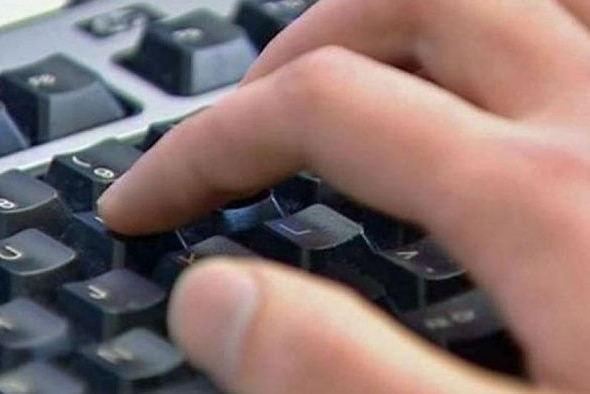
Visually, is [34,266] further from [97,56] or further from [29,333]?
[97,56]

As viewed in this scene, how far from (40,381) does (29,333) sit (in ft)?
0.08

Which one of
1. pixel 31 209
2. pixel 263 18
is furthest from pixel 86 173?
pixel 263 18

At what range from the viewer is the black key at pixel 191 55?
0.68 metres

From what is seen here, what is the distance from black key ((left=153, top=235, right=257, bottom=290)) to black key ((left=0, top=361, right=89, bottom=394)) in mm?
55

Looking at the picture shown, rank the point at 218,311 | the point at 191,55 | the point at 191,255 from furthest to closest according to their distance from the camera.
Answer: the point at 191,55 → the point at 191,255 → the point at 218,311

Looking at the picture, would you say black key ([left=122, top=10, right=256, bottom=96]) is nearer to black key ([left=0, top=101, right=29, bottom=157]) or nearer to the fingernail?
black key ([left=0, top=101, right=29, bottom=157])

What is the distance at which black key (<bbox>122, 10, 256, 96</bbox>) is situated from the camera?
2.22 ft

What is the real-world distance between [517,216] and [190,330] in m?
0.10

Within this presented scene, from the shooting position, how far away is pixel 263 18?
0.72 meters

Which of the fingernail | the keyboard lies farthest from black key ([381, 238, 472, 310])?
the fingernail

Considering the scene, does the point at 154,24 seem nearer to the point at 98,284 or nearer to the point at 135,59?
the point at 135,59

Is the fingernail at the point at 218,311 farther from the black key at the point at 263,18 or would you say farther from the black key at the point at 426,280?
the black key at the point at 263,18

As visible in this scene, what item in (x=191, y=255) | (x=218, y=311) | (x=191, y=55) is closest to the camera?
(x=218, y=311)

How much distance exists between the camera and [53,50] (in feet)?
2.25
